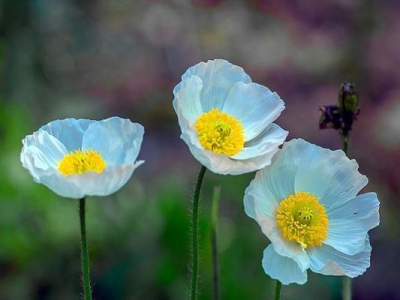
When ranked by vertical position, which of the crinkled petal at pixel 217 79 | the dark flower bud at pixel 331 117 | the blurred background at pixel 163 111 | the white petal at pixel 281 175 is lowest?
the white petal at pixel 281 175

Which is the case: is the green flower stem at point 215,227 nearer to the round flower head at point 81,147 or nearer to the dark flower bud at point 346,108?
the round flower head at point 81,147

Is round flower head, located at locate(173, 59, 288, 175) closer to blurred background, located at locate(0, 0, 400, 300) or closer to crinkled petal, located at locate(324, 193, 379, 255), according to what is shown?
crinkled petal, located at locate(324, 193, 379, 255)

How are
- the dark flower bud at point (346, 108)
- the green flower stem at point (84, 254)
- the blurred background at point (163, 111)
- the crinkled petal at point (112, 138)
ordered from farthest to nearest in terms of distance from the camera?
the blurred background at point (163, 111)
the dark flower bud at point (346, 108)
the crinkled petal at point (112, 138)
the green flower stem at point (84, 254)

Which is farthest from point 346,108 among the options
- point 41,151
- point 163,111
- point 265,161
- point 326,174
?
point 163,111

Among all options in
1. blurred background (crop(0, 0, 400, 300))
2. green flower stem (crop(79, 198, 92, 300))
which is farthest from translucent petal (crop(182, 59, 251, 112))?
blurred background (crop(0, 0, 400, 300))

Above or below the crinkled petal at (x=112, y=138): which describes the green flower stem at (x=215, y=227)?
below

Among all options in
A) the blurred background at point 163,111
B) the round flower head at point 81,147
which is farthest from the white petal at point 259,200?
the blurred background at point 163,111
